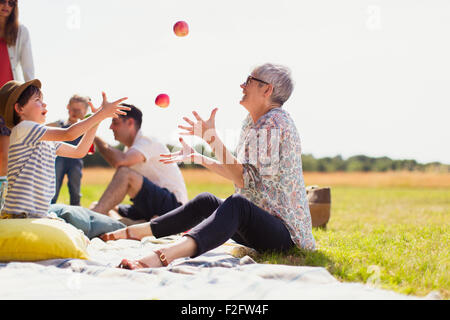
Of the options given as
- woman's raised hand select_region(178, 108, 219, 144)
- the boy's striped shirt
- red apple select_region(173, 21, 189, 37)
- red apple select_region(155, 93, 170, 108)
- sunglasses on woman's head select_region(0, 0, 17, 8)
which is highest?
sunglasses on woman's head select_region(0, 0, 17, 8)

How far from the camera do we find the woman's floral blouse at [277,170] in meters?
3.35

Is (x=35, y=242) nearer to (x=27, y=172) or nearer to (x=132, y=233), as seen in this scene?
(x=27, y=172)

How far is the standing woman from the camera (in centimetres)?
531

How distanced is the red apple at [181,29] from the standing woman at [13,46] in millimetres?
1805

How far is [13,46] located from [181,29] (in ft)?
6.67

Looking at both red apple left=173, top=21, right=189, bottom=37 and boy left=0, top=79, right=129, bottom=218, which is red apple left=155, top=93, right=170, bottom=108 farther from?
boy left=0, top=79, right=129, bottom=218

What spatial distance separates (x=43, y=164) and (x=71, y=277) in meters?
1.33

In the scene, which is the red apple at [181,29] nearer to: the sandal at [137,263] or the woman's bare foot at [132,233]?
the woman's bare foot at [132,233]

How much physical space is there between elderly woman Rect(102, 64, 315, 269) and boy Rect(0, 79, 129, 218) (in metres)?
0.79

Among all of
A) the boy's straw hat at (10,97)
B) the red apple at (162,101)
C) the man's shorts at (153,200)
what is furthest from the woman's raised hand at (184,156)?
the red apple at (162,101)

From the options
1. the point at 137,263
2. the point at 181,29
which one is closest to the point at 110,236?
the point at 137,263

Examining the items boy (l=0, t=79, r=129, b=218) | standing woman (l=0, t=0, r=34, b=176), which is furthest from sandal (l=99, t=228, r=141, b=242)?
standing woman (l=0, t=0, r=34, b=176)
